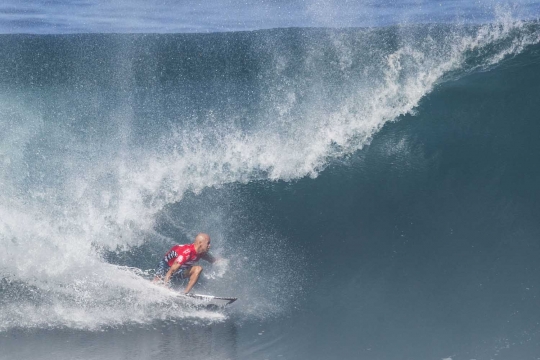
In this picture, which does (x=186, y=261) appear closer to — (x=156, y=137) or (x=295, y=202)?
(x=295, y=202)

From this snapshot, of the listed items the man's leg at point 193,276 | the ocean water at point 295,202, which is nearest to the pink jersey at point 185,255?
the man's leg at point 193,276

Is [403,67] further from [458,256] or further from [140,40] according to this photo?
[140,40]

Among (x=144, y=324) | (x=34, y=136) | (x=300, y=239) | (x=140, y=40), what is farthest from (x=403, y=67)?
(x=140, y=40)

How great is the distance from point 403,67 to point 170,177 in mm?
5284

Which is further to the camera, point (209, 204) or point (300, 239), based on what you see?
point (209, 204)

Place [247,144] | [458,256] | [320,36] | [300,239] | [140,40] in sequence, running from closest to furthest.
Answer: [458,256]
[300,239]
[247,144]
[320,36]
[140,40]

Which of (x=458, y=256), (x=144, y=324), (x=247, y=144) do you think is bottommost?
(x=144, y=324)

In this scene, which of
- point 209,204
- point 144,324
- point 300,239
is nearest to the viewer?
point 144,324

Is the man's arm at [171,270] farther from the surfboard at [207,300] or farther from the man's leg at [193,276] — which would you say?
the surfboard at [207,300]

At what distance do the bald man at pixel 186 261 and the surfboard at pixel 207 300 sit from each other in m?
0.16

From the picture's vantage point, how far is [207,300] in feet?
30.7

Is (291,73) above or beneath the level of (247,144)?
above

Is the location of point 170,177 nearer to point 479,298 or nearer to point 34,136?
point 34,136

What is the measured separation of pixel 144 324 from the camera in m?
8.95
